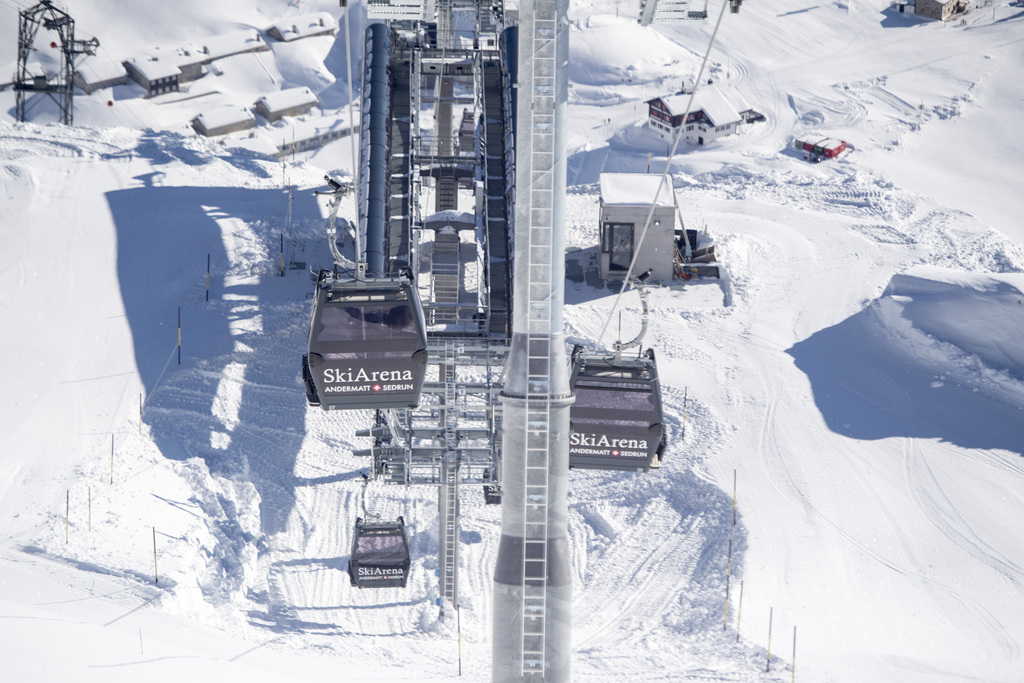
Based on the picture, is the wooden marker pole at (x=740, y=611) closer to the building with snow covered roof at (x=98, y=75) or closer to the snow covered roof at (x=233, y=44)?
the building with snow covered roof at (x=98, y=75)

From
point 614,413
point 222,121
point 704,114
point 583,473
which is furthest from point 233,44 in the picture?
point 614,413

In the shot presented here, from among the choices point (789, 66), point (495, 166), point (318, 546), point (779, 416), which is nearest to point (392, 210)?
point (495, 166)

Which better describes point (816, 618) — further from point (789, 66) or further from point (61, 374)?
point (789, 66)

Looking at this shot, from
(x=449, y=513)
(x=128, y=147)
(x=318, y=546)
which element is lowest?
(x=318, y=546)

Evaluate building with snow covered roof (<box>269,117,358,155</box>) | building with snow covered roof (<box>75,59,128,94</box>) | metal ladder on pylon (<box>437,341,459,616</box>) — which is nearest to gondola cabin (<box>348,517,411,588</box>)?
metal ladder on pylon (<box>437,341,459,616</box>)

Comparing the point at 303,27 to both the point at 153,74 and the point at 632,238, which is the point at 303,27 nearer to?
the point at 153,74

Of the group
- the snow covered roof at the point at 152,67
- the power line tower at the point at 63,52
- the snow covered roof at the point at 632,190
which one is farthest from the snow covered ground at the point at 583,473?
the snow covered roof at the point at 152,67

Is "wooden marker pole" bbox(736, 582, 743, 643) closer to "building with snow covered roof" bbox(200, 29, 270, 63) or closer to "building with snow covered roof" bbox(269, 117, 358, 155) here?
"building with snow covered roof" bbox(269, 117, 358, 155)
